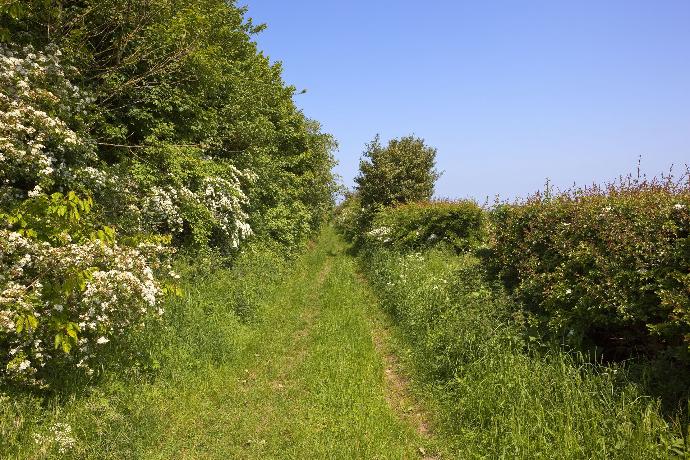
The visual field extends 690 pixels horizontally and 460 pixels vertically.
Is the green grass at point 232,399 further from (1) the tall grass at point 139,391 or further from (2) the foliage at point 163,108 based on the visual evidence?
(2) the foliage at point 163,108

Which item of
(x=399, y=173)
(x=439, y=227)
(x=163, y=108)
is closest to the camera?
(x=163, y=108)

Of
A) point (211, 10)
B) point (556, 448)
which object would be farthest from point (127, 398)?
point (211, 10)

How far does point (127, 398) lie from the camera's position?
5.92 meters

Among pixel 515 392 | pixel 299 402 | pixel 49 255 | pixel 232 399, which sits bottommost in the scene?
pixel 232 399

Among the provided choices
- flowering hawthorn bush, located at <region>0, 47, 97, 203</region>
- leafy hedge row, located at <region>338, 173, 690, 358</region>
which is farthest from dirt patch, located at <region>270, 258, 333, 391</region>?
flowering hawthorn bush, located at <region>0, 47, 97, 203</region>

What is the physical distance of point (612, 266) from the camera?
18.5ft

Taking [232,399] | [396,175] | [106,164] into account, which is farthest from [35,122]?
[396,175]

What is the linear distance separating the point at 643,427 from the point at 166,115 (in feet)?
35.8

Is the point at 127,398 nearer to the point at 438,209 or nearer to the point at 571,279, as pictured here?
the point at 571,279

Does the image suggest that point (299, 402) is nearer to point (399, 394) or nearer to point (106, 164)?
point (399, 394)

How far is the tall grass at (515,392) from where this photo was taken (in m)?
4.50

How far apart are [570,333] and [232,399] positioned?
5.06m

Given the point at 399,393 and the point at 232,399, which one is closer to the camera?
the point at 232,399

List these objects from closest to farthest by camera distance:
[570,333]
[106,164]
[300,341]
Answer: [570,333] → [106,164] → [300,341]
